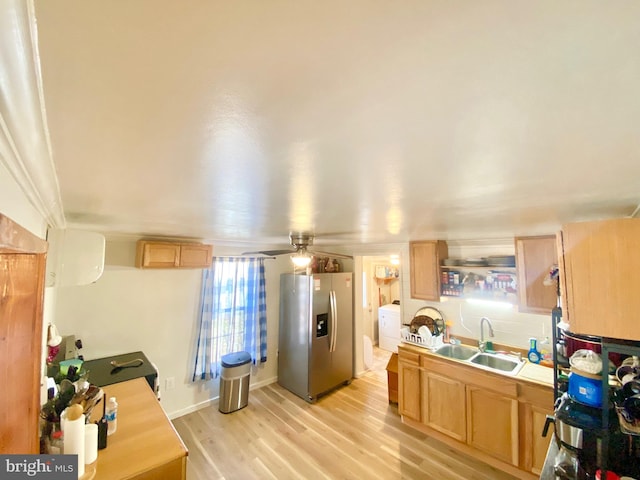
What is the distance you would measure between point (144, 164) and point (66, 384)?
1.63 metres

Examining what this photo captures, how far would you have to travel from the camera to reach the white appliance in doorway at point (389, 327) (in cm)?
545

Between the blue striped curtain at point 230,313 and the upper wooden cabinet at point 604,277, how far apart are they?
3.40 m

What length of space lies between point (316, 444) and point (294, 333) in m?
1.37

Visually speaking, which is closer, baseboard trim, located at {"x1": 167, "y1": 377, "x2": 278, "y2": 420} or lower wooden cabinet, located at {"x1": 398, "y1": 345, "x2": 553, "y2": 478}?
lower wooden cabinet, located at {"x1": 398, "y1": 345, "x2": 553, "y2": 478}

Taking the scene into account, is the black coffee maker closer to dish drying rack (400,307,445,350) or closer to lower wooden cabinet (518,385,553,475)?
lower wooden cabinet (518,385,553,475)

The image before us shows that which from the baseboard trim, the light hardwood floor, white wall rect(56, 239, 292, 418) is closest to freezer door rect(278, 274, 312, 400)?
the light hardwood floor

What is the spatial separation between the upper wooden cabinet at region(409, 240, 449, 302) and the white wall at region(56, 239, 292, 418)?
2464mm

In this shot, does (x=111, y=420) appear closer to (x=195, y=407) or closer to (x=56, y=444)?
(x=56, y=444)

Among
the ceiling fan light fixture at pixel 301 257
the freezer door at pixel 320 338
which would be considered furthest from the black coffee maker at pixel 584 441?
the freezer door at pixel 320 338

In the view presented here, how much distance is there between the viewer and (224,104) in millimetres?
510

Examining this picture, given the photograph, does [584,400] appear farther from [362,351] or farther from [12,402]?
[362,351]

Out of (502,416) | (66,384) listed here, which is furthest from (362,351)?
(66,384)

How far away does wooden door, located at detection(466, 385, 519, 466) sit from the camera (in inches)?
93.7

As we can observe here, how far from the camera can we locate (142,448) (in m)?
1.47
